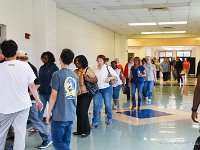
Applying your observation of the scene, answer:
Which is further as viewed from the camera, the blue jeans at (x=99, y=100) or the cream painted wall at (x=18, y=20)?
the cream painted wall at (x=18, y=20)

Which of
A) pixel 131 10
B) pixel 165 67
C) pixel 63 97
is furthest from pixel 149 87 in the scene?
pixel 165 67

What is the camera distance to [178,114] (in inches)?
290

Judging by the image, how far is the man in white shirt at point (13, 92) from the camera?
318 centimetres

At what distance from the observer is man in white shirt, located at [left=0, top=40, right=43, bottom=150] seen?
10.4 ft

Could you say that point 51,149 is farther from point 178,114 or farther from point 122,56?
point 122,56

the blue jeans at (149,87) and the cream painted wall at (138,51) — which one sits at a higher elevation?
the cream painted wall at (138,51)

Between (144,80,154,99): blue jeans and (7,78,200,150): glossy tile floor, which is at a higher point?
(144,80,154,99): blue jeans

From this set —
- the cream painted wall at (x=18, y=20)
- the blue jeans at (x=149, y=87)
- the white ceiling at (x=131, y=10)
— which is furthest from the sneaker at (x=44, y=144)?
the blue jeans at (x=149, y=87)

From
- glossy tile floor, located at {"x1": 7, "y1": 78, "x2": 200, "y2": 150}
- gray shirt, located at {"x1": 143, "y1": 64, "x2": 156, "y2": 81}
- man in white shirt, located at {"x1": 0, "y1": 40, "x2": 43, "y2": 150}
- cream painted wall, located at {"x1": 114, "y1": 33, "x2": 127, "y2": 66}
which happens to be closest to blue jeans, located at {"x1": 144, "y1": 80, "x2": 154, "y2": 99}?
gray shirt, located at {"x1": 143, "y1": 64, "x2": 156, "y2": 81}

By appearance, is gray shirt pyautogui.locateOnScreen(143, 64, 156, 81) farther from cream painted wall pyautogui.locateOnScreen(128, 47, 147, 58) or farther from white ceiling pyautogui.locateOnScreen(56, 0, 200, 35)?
cream painted wall pyautogui.locateOnScreen(128, 47, 147, 58)

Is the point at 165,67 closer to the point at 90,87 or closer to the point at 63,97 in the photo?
the point at 90,87

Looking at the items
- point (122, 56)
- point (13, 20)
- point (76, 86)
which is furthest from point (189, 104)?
point (122, 56)

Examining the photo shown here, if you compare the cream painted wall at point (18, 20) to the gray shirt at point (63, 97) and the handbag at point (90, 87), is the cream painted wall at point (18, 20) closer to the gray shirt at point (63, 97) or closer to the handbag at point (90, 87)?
the handbag at point (90, 87)

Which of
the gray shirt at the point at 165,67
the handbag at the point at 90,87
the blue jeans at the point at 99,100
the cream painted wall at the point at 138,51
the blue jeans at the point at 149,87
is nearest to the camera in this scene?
the handbag at the point at 90,87
